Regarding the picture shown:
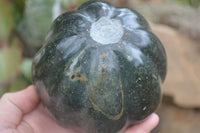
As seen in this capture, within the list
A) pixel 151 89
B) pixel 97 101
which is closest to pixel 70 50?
pixel 97 101

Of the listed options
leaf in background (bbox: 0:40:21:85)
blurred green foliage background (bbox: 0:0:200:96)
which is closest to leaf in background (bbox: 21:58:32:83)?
blurred green foliage background (bbox: 0:0:200:96)

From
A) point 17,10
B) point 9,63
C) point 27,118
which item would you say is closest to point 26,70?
point 9,63

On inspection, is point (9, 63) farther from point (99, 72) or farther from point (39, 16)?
point (99, 72)

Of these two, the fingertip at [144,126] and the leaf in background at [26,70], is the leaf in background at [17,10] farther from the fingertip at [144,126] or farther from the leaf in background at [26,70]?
the fingertip at [144,126]

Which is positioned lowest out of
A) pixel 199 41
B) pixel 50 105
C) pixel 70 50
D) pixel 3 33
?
pixel 199 41

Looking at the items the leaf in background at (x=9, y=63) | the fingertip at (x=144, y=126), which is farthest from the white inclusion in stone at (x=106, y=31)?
the leaf in background at (x=9, y=63)

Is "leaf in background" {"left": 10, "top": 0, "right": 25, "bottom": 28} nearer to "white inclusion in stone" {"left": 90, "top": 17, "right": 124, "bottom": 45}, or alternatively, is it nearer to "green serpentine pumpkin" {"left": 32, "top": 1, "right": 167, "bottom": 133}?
"green serpentine pumpkin" {"left": 32, "top": 1, "right": 167, "bottom": 133}

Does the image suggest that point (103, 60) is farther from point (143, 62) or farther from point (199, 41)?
point (199, 41)
